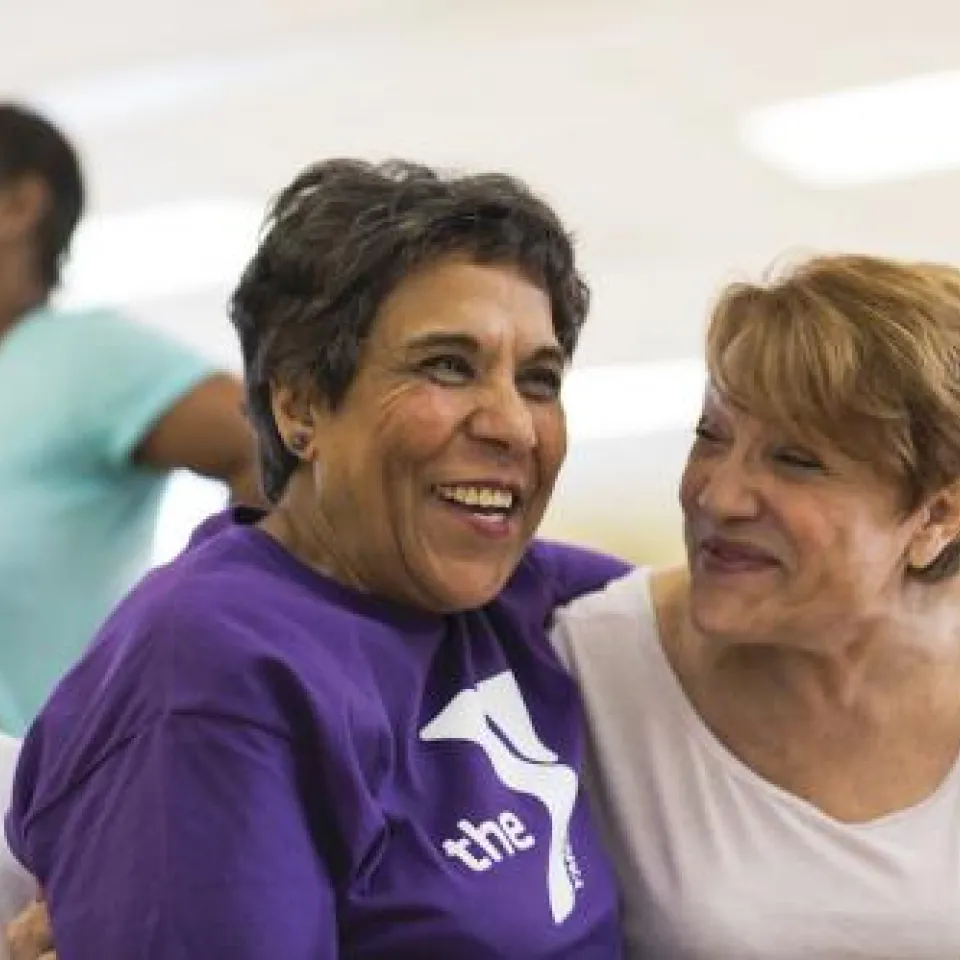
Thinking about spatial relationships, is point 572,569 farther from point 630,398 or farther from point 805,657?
point 630,398

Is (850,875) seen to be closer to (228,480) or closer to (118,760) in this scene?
(118,760)

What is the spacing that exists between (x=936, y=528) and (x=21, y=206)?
1204 mm

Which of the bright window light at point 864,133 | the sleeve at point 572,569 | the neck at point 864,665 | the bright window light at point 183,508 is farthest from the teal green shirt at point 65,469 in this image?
the bright window light at point 864,133

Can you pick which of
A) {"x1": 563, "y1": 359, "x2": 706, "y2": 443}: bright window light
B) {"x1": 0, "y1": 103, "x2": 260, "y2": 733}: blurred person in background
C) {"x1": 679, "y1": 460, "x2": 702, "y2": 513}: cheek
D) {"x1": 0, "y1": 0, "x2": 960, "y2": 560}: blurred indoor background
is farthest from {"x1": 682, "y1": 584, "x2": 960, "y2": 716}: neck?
{"x1": 563, "y1": 359, "x2": 706, "y2": 443}: bright window light

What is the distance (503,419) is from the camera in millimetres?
1521

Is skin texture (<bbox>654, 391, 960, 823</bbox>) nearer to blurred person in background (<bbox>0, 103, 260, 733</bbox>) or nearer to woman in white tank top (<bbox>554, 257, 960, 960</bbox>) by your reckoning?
woman in white tank top (<bbox>554, 257, 960, 960</bbox>)

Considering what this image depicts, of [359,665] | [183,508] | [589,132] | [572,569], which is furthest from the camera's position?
[589,132]

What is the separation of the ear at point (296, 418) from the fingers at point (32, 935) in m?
0.39

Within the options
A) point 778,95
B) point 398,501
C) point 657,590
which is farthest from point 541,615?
point 778,95

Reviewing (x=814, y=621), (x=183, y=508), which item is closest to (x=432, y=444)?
(x=814, y=621)

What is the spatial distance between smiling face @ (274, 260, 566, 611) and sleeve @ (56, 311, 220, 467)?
587 millimetres

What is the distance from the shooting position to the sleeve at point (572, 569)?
1823 mm

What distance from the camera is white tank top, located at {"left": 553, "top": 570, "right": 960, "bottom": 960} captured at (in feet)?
5.35

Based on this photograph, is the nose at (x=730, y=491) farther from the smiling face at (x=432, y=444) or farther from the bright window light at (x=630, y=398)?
the bright window light at (x=630, y=398)
